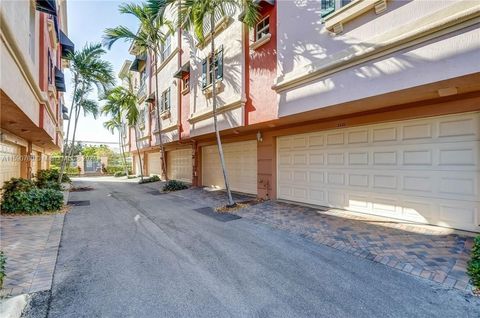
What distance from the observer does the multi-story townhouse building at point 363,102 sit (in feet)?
14.1

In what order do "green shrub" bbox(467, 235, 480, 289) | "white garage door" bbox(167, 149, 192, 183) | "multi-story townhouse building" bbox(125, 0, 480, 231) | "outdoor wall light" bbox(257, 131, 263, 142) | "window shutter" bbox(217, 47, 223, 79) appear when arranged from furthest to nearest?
"white garage door" bbox(167, 149, 192, 183) < "window shutter" bbox(217, 47, 223, 79) < "outdoor wall light" bbox(257, 131, 263, 142) < "multi-story townhouse building" bbox(125, 0, 480, 231) < "green shrub" bbox(467, 235, 480, 289)

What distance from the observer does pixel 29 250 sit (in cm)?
469

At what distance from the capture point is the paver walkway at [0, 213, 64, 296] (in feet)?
11.3

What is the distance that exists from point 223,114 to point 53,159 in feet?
107

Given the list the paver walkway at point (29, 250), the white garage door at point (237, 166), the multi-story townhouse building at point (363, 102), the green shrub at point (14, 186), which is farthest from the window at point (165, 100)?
the paver walkway at point (29, 250)

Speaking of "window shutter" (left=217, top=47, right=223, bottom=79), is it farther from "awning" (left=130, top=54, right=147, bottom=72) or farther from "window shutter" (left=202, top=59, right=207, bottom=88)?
"awning" (left=130, top=54, right=147, bottom=72)

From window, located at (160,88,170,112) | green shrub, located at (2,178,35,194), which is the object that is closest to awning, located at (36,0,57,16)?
green shrub, located at (2,178,35,194)

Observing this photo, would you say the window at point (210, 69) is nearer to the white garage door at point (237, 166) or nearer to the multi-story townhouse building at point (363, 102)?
the multi-story townhouse building at point (363, 102)

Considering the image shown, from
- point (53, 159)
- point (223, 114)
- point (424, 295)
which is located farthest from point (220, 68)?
point (53, 159)

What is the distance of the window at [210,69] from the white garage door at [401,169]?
439 centimetres

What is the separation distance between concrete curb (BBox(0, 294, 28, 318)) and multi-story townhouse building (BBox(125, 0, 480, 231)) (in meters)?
6.33

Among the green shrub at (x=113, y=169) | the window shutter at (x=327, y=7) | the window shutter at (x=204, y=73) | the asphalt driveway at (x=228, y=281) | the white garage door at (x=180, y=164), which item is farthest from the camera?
the green shrub at (x=113, y=169)

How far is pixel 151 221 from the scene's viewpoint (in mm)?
7250

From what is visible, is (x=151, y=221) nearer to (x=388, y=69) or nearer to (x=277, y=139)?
(x=277, y=139)
